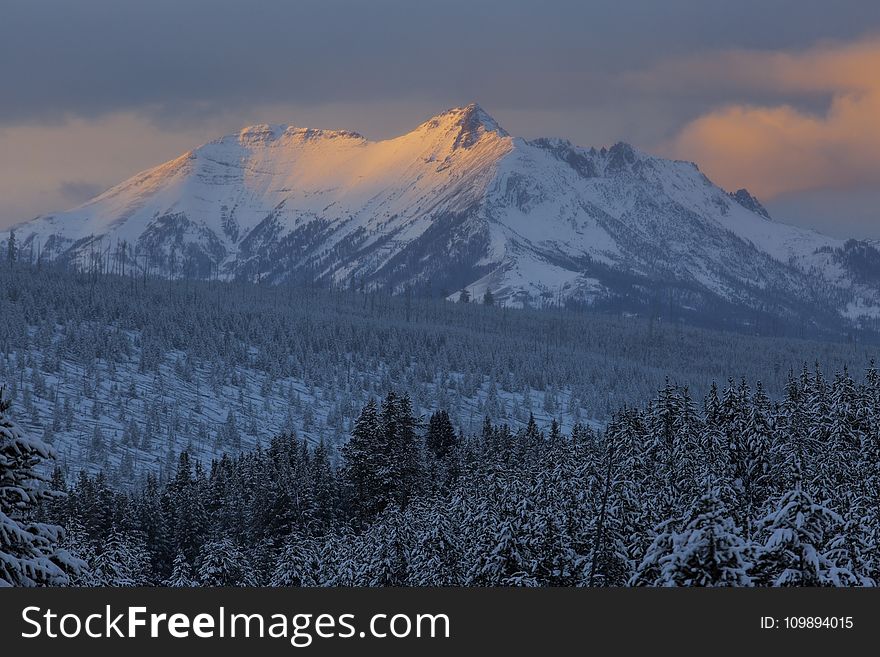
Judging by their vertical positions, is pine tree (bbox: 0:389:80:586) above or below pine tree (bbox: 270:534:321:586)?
above

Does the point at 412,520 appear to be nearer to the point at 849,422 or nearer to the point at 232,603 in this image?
the point at 849,422

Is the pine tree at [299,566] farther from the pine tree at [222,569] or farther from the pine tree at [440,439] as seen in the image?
the pine tree at [440,439]

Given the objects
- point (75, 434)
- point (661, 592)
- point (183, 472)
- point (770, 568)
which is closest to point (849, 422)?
point (770, 568)

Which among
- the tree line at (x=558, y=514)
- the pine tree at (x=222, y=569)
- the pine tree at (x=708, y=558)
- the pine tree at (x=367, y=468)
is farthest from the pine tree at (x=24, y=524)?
the pine tree at (x=367, y=468)

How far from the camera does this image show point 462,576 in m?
57.4

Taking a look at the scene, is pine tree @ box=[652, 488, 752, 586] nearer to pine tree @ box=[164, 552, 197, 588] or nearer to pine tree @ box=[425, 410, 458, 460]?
pine tree @ box=[164, 552, 197, 588]

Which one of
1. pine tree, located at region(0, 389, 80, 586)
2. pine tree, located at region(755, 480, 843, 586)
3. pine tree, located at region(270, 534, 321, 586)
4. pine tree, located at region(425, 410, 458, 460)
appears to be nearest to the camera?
pine tree, located at region(0, 389, 80, 586)

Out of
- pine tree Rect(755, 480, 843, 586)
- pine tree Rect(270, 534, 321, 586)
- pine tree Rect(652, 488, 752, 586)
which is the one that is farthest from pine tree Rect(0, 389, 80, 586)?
pine tree Rect(270, 534, 321, 586)

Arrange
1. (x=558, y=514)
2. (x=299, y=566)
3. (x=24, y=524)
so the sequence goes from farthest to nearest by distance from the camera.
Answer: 1. (x=299, y=566)
2. (x=558, y=514)
3. (x=24, y=524)

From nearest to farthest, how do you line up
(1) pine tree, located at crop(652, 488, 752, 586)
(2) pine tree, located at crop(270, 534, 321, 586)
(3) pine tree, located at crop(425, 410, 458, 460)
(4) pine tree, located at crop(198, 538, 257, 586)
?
1. (1) pine tree, located at crop(652, 488, 752, 586)
2. (4) pine tree, located at crop(198, 538, 257, 586)
3. (2) pine tree, located at crop(270, 534, 321, 586)
4. (3) pine tree, located at crop(425, 410, 458, 460)

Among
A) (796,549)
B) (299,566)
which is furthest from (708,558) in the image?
(299,566)

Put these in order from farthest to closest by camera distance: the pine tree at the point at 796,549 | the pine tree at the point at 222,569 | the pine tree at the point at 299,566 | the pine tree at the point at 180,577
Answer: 1. the pine tree at the point at 299,566
2. the pine tree at the point at 222,569
3. the pine tree at the point at 180,577
4. the pine tree at the point at 796,549

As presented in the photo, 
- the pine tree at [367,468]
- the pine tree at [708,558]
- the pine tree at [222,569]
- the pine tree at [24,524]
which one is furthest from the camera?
the pine tree at [367,468]

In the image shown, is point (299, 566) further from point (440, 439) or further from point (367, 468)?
point (440, 439)
